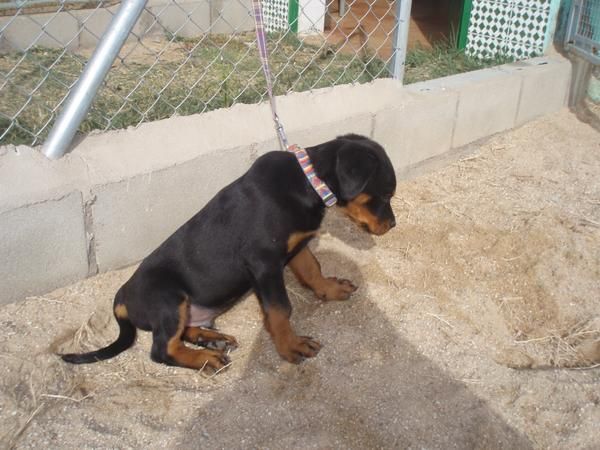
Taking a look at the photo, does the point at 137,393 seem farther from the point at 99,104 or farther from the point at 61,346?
the point at 99,104

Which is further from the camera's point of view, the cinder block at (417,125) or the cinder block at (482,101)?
the cinder block at (482,101)

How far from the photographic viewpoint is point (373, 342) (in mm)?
3277

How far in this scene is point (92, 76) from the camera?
3.20 m

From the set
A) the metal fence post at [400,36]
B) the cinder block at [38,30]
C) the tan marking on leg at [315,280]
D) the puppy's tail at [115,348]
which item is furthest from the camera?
the cinder block at [38,30]

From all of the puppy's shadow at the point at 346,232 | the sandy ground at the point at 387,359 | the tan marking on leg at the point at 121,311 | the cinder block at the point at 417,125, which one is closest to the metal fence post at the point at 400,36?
the cinder block at the point at 417,125

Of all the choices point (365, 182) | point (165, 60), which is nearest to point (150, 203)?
point (365, 182)

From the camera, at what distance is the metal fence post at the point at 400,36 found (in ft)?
14.5

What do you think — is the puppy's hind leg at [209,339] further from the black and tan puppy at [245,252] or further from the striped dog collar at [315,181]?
the striped dog collar at [315,181]

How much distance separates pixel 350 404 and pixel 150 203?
5.00ft

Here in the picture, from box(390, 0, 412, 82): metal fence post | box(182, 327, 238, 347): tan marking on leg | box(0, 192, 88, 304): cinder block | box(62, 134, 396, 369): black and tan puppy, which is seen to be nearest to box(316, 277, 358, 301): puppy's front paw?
box(62, 134, 396, 369): black and tan puppy

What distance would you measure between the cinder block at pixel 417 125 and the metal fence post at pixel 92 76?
6.21ft

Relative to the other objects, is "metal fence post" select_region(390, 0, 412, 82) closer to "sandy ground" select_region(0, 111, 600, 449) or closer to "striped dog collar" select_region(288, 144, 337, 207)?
"sandy ground" select_region(0, 111, 600, 449)

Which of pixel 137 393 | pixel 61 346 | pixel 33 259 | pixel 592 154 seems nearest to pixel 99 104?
pixel 33 259

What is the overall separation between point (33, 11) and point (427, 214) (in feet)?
13.4
